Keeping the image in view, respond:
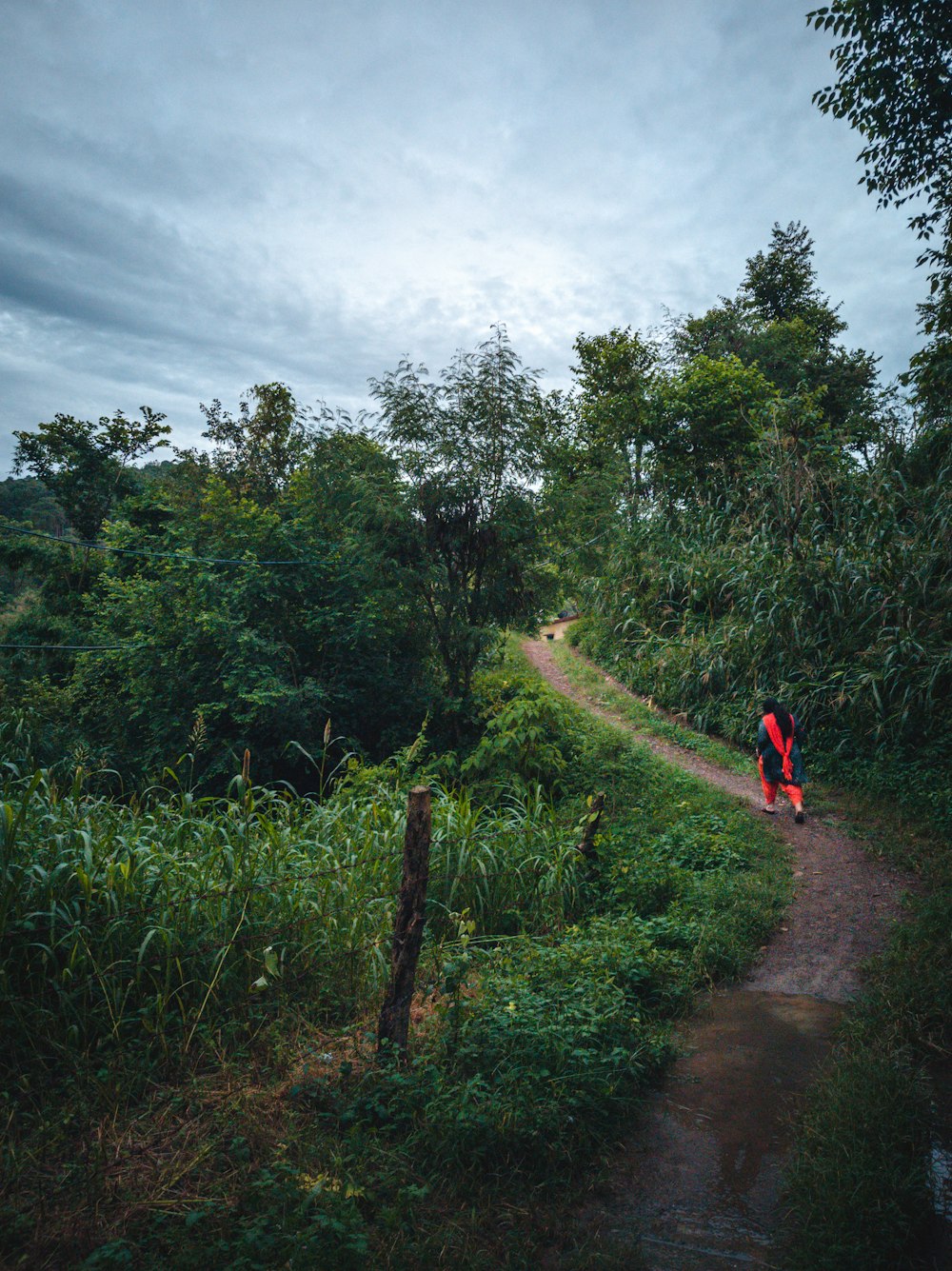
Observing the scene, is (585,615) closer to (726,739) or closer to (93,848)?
(726,739)

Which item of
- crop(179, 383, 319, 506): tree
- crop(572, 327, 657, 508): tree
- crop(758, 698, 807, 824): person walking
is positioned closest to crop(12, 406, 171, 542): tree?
crop(179, 383, 319, 506): tree

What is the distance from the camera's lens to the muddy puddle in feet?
8.73

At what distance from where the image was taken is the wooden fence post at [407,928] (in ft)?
11.4

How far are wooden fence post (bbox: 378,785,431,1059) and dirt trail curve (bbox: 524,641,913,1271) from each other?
3.73 ft

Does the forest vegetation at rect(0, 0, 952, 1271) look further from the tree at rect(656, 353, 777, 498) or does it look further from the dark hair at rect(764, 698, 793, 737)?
the dark hair at rect(764, 698, 793, 737)

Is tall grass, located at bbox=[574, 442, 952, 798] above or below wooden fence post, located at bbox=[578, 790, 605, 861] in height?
above

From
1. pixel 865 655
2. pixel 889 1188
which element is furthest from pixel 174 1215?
pixel 865 655

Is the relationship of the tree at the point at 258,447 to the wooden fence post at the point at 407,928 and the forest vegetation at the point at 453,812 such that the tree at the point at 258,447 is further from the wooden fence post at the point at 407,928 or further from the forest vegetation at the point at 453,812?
the wooden fence post at the point at 407,928

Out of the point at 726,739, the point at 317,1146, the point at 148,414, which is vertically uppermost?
the point at 148,414

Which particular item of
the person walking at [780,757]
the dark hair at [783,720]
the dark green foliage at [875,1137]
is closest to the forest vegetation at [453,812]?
the dark green foliage at [875,1137]

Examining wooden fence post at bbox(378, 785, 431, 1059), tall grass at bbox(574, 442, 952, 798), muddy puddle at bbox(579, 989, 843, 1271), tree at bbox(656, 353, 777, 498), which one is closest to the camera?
muddy puddle at bbox(579, 989, 843, 1271)

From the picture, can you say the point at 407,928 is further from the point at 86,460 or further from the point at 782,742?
the point at 86,460

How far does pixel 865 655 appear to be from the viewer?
30.6ft

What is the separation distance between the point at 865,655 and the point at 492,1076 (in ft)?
26.6
